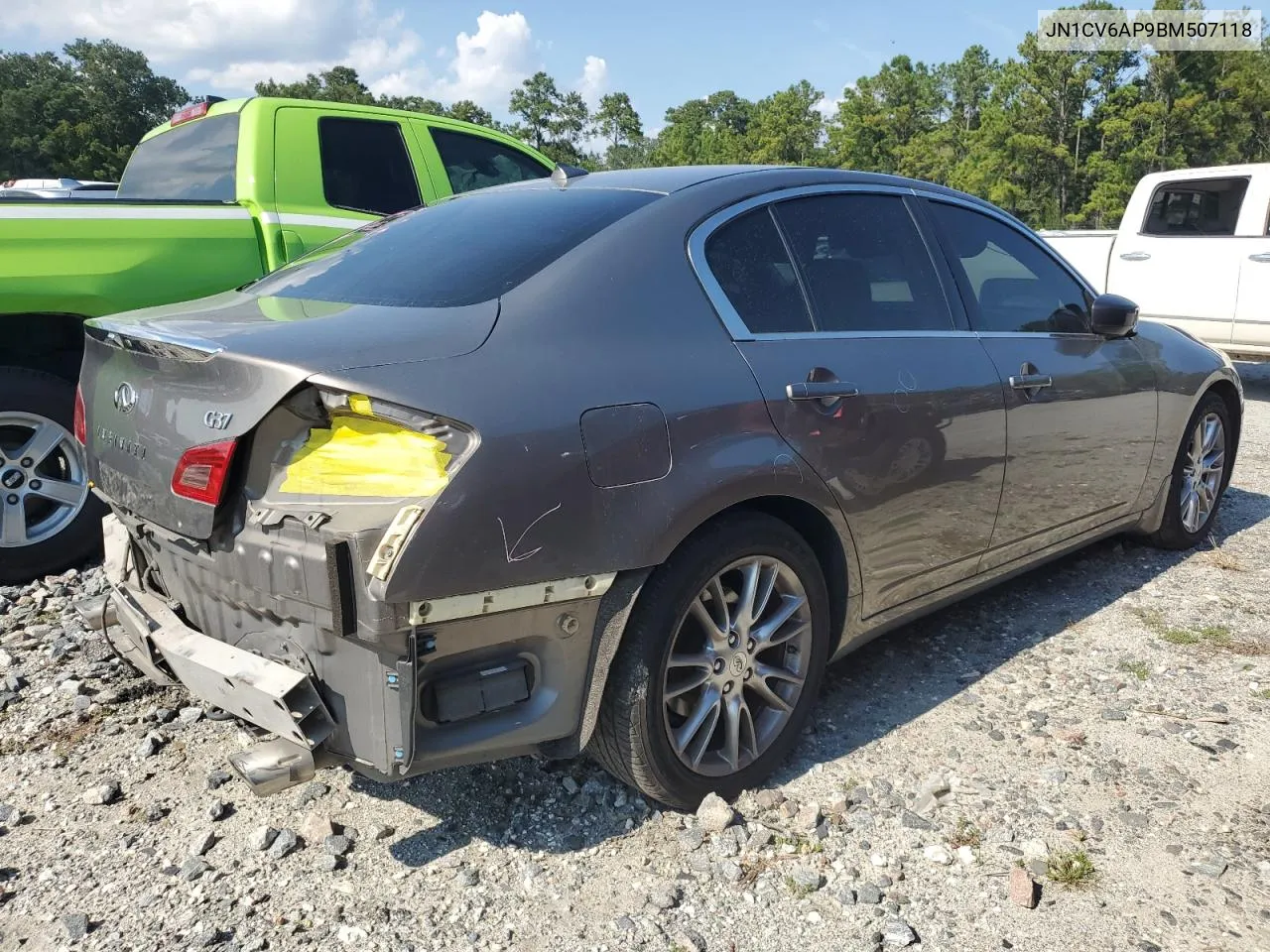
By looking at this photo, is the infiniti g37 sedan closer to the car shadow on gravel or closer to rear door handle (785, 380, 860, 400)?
rear door handle (785, 380, 860, 400)

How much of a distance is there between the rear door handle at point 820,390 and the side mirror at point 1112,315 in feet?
5.55

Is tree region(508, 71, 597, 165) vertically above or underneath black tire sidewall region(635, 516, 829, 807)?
above

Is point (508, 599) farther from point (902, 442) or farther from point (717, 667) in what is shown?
point (902, 442)

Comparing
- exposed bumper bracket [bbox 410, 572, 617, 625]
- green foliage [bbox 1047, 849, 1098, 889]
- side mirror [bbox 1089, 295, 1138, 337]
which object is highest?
side mirror [bbox 1089, 295, 1138, 337]

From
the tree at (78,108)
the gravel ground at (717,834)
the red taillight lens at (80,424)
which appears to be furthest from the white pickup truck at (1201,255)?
the tree at (78,108)

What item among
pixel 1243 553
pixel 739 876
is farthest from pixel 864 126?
pixel 739 876

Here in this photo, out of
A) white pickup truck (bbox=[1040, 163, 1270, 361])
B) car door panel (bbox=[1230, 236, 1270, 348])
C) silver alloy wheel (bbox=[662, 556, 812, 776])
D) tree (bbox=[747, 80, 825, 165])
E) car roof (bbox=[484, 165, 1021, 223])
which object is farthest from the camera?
tree (bbox=[747, 80, 825, 165])

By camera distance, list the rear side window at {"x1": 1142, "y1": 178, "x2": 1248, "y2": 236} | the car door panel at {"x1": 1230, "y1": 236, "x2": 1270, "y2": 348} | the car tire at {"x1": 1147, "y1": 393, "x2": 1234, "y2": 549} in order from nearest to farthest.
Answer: the car tire at {"x1": 1147, "y1": 393, "x2": 1234, "y2": 549} < the car door panel at {"x1": 1230, "y1": 236, "x2": 1270, "y2": 348} < the rear side window at {"x1": 1142, "y1": 178, "x2": 1248, "y2": 236}

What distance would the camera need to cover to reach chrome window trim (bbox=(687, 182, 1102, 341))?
103 inches

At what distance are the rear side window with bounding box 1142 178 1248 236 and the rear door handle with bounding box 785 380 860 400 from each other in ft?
29.1

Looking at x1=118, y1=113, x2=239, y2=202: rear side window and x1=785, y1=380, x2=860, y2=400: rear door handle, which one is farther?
x1=118, y1=113, x2=239, y2=202: rear side window

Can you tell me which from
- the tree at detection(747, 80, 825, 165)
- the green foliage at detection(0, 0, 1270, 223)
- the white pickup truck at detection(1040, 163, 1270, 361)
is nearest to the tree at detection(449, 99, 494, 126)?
the green foliage at detection(0, 0, 1270, 223)

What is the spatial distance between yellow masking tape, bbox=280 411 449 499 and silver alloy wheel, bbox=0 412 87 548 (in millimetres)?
2591

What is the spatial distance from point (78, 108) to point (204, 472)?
72.5 metres
